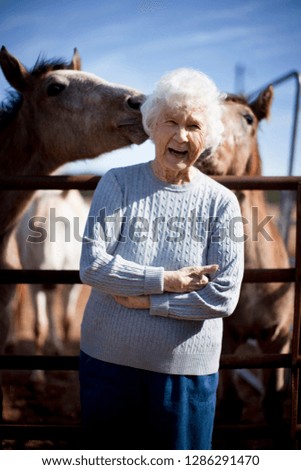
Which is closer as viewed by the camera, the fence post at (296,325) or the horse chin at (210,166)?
the fence post at (296,325)

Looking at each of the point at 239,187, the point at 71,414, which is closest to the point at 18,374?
the point at 71,414

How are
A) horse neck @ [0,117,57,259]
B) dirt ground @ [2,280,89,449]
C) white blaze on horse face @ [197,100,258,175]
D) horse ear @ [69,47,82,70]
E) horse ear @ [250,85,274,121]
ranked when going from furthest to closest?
horse ear @ [250,85,274,121]
dirt ground @ [2,280,89,449]
horse ear @ [69,47,82,70]
white blaze on horse face @ [197,100,258,175]
horse neck @ [0,117,57,259]

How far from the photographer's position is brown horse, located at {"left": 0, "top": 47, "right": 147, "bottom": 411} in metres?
3.25

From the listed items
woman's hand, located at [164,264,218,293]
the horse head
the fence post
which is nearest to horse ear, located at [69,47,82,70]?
the horse head

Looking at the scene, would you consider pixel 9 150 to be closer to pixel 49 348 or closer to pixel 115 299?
pixel 115 299

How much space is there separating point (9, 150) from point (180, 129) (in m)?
1.92

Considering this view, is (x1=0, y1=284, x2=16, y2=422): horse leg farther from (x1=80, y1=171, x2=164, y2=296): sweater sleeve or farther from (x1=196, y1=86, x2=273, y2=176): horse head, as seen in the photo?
(x1=80, y1=171, x2=164, y2=296): sweater sleeve

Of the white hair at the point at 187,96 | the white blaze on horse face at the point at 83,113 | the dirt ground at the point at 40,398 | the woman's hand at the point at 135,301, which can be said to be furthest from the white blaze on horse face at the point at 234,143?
the dirt ground at the point at 40,398

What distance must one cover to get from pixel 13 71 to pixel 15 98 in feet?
0.58

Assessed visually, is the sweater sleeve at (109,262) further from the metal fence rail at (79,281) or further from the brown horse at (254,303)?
the brown horse at (254,303)

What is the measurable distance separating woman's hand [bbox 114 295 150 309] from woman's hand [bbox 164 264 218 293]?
0.25 feet

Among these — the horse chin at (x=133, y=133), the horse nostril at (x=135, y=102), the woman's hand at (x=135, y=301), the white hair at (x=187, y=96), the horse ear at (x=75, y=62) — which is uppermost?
the horse ear at (x=75, y=62)

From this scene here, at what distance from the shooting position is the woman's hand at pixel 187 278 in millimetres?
1744

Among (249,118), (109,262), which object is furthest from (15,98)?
(109,262)
